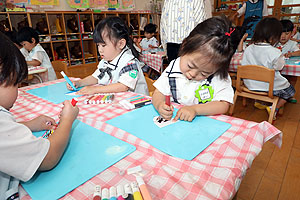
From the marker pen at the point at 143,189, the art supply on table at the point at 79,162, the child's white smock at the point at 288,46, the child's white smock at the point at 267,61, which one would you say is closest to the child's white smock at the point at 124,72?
the art supply on table at the point at 79,162

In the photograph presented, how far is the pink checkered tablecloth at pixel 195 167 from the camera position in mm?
408

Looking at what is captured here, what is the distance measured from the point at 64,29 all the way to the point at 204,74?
173 inches

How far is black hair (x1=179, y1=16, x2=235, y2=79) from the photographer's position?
31.4 inches

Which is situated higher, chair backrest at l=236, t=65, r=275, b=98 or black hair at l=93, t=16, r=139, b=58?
black hair at l=93, t=16, r=139, b=58

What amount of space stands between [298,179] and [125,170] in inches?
50.8

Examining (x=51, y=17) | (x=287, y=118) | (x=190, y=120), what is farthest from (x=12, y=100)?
(x=51, y=17)

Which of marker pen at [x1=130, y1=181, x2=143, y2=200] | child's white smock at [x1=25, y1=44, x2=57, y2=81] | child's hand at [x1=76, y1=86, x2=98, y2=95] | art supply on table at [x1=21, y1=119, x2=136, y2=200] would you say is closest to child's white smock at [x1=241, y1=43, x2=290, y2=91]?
child's hand at [x1=76, y1=86, x2=98, y2=95]

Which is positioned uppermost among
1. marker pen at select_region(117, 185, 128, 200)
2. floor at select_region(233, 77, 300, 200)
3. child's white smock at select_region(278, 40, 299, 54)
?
child's white smock at select_region(278, 40, 299, 54)

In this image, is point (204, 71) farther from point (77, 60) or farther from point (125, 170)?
point (77, 60)

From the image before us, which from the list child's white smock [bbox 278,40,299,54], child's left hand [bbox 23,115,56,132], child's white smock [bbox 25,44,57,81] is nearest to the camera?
child's left hand [bbox 23,115,56,132]

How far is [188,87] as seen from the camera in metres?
0.95

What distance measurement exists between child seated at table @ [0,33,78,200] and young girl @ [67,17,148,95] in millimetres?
630

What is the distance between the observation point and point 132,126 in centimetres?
69

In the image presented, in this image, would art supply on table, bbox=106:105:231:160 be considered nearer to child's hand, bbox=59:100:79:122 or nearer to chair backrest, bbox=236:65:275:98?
child's hand, bbox=59:100:79:122
